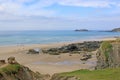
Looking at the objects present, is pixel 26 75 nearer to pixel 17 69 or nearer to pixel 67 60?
pixel 17 69

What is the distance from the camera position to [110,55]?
2841cm

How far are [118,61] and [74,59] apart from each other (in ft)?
81.5

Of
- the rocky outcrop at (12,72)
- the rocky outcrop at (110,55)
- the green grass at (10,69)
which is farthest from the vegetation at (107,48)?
the green grass at (10,69)

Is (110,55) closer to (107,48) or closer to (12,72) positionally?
(107,48)

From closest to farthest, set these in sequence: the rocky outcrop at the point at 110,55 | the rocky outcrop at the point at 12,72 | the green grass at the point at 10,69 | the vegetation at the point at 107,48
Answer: the rocky outcrop at the point at 12,72
the green grass at the point at 10,69
the rocky outcrop at the point at 110,55
the vegetation at the point at 107,48

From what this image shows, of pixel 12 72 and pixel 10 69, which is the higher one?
pixel 10 69

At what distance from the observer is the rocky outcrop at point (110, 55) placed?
2792 centimetres

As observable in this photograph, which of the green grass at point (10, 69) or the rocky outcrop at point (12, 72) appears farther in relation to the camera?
the green grass at point (10, 69)

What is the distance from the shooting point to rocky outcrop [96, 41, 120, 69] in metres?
27.9

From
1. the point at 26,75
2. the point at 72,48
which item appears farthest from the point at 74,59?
the point at 26,75

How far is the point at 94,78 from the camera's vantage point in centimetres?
1939

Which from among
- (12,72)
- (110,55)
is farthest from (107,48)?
(12,72)

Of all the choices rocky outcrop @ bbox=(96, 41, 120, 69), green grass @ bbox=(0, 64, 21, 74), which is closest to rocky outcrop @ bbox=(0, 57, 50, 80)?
green grass @ bbox=(0, 64, 21, 74)

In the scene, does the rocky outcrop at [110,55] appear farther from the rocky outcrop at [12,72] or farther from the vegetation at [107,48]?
the rocky outcrop at [12,72]
